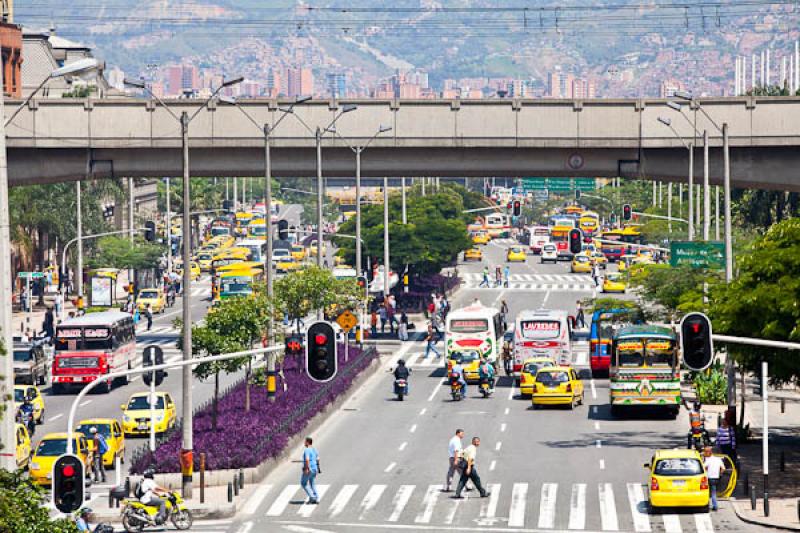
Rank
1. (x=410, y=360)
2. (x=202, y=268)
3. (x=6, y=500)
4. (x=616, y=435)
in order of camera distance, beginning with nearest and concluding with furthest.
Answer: (x=6, y=500), (x=616, y=435), (x=410, y=360), (x=202, y=268)

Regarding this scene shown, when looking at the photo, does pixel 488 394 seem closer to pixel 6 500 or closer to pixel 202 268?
pixel 6 500

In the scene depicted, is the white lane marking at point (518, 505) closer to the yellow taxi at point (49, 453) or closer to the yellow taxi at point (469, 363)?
the yellow taxi at point (49, 453)

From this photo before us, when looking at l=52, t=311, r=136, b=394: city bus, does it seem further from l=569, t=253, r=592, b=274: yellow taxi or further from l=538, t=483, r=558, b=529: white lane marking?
l=569, t=253, r=592, b=274: yellow taxi

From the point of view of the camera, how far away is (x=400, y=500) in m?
46.3

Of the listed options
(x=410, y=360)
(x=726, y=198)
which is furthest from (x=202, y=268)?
(x=726, y=198)

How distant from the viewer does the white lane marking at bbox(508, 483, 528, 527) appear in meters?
43.3

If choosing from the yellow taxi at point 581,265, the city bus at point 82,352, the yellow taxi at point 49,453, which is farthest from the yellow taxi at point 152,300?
the yellow taxi at point 49,453

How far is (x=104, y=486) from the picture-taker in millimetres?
49750

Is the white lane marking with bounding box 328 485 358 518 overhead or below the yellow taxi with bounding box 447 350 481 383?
below

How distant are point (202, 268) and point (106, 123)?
70.1 m

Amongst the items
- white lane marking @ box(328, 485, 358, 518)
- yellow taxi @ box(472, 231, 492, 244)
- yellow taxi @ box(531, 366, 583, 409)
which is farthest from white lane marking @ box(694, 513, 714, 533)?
yellow taxi @ box(472, 231, 492, 244)

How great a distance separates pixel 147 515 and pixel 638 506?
1228 centimetres

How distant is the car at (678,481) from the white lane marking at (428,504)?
18.1 ft

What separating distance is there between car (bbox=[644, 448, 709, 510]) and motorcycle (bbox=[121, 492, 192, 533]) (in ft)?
37.5
